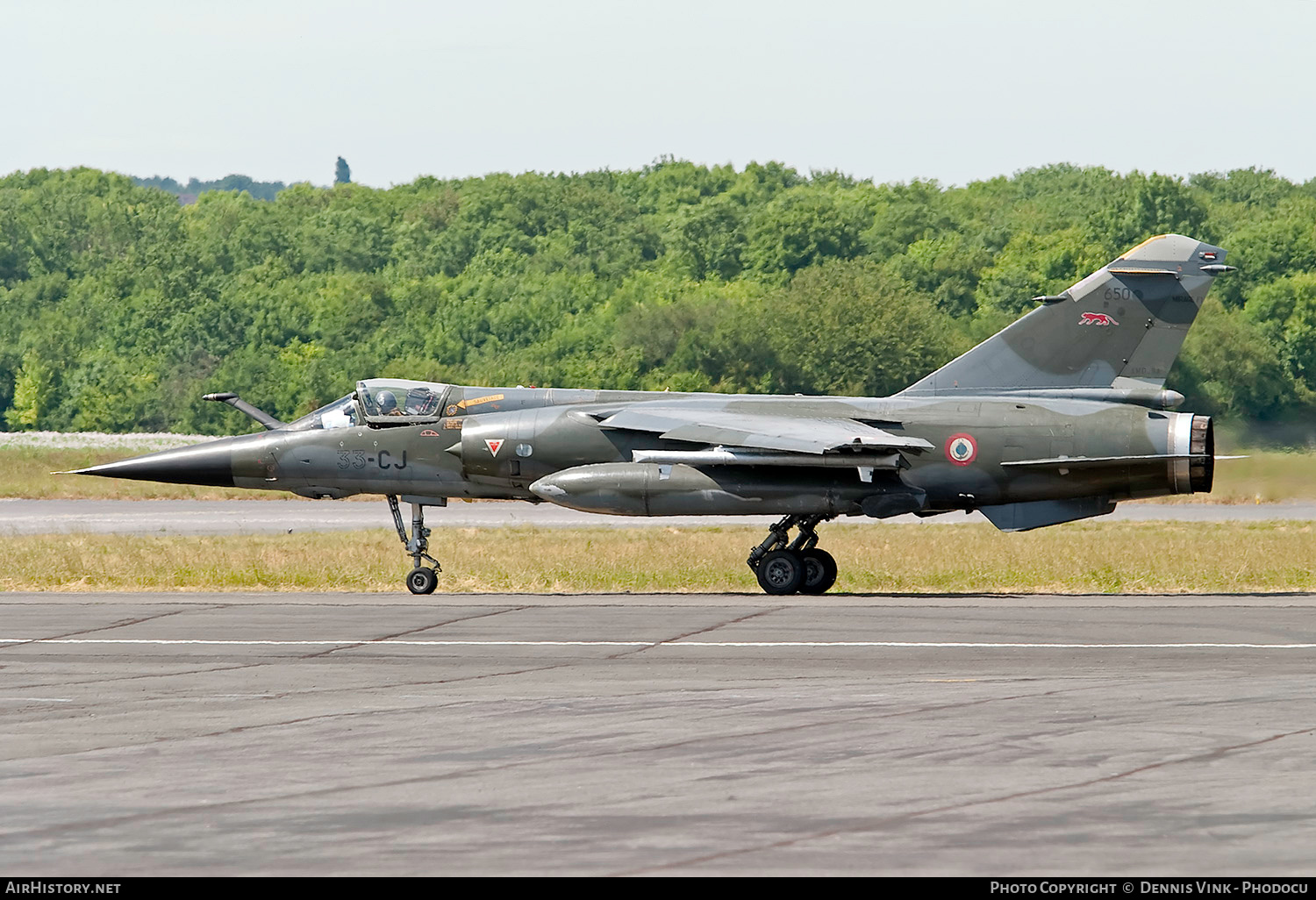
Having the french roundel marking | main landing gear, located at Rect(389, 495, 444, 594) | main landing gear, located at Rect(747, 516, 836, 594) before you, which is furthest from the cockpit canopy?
the french roundel marking

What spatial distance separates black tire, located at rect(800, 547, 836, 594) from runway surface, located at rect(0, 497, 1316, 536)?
1176cm

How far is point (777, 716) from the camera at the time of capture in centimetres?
1165

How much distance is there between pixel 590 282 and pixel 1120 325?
61.1 metres

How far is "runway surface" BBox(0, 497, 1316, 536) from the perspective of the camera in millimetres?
35031

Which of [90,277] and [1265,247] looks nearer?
[1265,247]

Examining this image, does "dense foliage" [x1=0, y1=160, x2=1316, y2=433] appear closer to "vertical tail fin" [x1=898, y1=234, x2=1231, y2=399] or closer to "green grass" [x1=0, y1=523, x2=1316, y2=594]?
"green grass" [x1=0, y1=523, x2=1316, y2=594]

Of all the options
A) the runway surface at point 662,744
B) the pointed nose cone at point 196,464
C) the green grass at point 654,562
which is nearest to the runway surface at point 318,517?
the green grass at point 654,562

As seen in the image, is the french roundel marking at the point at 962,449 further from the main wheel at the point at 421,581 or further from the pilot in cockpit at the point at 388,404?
the pilot in cockpit at the point at 388,404

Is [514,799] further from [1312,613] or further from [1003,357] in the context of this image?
Answer: [1003,357]

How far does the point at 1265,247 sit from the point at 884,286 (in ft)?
57.7

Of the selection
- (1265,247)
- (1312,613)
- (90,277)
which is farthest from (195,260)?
(1312,613)

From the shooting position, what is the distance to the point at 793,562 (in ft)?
69.1

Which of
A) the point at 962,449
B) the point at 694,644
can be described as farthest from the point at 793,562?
the point at 694,644

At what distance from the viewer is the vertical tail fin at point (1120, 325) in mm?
20844
